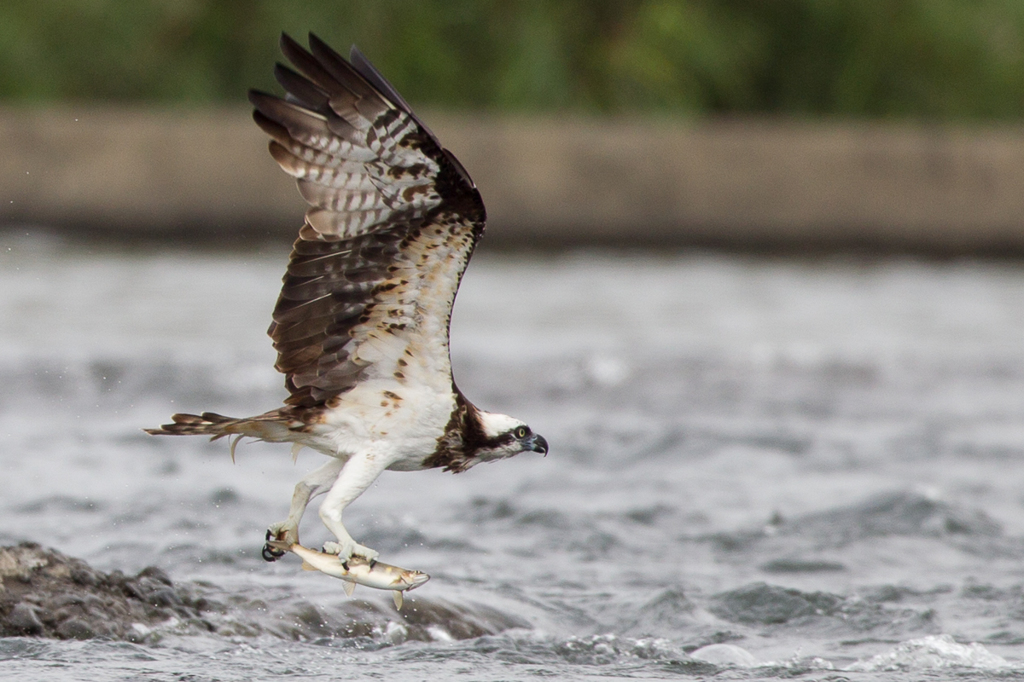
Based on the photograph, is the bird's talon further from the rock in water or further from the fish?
the rock in water

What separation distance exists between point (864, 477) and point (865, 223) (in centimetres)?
853

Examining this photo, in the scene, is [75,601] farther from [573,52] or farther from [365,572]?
[573,52]

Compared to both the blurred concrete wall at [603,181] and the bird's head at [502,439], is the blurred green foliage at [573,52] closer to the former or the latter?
the blurred concrete wall at [603,181]

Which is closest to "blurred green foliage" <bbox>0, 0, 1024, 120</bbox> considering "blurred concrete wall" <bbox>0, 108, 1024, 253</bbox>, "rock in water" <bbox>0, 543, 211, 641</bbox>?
"blurred concrete wall" <bbox>0, 108, 1024, 253</bbox>

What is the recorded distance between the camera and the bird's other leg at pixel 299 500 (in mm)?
4672

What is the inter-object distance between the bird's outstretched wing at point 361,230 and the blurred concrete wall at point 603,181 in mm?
9924

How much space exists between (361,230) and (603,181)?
10846 millimetres

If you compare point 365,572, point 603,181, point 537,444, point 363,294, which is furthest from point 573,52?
point 365,572

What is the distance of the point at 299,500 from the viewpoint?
15.5ft

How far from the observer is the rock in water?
4594mm

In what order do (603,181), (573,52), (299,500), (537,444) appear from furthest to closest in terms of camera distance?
1. (573,52)
2. (603,181)
3. (537,444)
4. (299,500)

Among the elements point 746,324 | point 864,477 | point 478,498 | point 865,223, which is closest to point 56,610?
point 478,498

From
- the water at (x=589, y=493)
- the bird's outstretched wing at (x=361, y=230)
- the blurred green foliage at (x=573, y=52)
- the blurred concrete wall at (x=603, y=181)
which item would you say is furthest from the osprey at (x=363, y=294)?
the blurred green foliage at (x=573, y=52)

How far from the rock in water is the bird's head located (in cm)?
98
